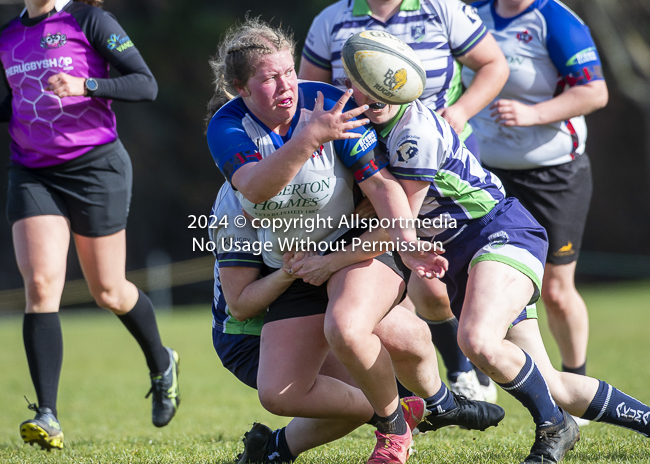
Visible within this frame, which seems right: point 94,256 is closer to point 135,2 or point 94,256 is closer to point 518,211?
point 518,211

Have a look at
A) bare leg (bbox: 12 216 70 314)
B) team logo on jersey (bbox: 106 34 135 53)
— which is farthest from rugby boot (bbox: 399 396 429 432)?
team logo on jersey (bbox: 106 34 135 53)

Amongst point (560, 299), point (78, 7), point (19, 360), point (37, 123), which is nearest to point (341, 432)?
point (560, 299)

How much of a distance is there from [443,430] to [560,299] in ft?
3.22

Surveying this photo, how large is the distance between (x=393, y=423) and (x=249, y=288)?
31.9 inches

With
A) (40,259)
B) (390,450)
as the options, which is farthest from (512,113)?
(40,259)

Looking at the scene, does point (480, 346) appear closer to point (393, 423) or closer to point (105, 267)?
point (393, 423)

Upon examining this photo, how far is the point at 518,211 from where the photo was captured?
3156mm

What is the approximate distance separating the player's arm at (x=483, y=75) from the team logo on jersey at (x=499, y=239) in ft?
2.83

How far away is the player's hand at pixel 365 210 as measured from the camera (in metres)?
3.06

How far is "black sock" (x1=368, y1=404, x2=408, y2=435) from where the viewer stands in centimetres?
297

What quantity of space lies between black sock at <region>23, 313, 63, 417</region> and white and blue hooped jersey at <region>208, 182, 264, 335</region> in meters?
0.94

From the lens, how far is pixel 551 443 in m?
2.83

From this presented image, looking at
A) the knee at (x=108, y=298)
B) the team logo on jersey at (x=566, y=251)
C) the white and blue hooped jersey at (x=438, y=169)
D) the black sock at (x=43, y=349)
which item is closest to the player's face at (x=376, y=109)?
the white and blue hooped jersey at (x=438, y=169)

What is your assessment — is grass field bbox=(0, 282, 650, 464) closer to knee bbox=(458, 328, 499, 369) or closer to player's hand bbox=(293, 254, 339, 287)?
knee bbox=(458, 328, 499, 369)
